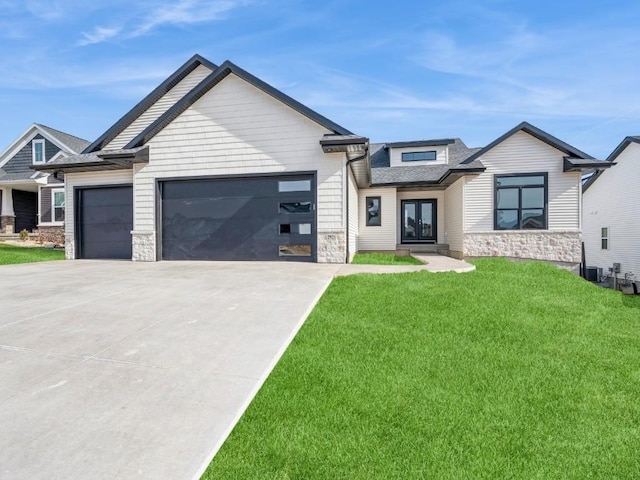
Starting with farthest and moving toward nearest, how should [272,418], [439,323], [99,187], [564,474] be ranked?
[99,187] → [439,323] → [272,418] → [564,474]

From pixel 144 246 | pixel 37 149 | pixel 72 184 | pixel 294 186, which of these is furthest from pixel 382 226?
pixel 37 149

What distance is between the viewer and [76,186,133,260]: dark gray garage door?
509 inches

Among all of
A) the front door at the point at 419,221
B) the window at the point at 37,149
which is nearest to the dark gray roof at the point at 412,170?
the front door at the point at 419,221

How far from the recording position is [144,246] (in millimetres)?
11961

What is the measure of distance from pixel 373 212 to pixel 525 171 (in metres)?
6.75

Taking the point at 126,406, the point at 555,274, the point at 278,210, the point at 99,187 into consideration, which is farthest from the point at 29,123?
the point at 555,274

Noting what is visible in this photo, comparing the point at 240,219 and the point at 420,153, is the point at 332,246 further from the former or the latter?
the point at 420,153

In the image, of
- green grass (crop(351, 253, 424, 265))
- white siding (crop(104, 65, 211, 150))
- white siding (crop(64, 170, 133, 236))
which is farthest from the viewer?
white siding (crop(104, 65, 211, 150))

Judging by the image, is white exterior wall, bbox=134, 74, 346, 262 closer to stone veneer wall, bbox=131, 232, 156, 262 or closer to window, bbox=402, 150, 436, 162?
stone veneer wall, bbox=131, 232, 156, 262

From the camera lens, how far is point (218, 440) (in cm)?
264

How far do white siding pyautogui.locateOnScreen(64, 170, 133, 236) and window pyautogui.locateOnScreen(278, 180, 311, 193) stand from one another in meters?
6.23

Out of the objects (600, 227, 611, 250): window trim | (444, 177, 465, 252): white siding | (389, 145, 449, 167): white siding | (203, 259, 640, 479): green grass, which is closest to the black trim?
(203, 259, 640, 479): green grass

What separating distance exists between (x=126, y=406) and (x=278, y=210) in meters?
8.45

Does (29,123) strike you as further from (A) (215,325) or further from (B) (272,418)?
(B) (272,418)
